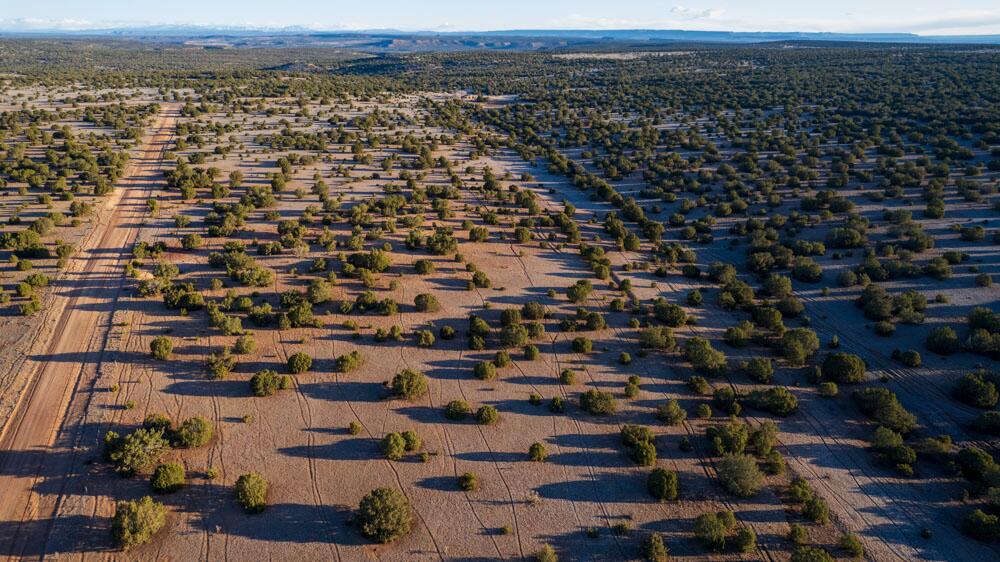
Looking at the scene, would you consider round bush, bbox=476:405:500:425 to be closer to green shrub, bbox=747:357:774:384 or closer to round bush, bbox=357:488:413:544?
round bush, bbox=357:488:413:544

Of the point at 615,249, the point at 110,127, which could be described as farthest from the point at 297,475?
the point at 110,127

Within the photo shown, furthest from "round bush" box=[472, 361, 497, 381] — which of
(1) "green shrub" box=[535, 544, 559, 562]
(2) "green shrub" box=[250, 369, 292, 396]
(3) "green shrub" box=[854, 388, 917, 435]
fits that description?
(3) "green shrub" box=[854, 388, 917, 435]

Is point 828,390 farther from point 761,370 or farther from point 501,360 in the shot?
point 501,360

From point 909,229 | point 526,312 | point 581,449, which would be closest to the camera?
point 581,449

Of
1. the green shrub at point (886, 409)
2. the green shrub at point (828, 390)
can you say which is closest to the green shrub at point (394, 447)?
the green shrub at point (828, 390)

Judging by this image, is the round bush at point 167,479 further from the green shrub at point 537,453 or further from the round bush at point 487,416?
the green shrub at point 537,453

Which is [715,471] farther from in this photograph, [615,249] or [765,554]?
[615,249]

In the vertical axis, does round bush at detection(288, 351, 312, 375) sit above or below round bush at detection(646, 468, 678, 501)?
above

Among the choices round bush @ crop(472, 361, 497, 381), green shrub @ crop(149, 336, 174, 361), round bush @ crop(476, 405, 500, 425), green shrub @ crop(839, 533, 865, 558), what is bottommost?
green shrub @ crop(839, 533, 865, 558)
